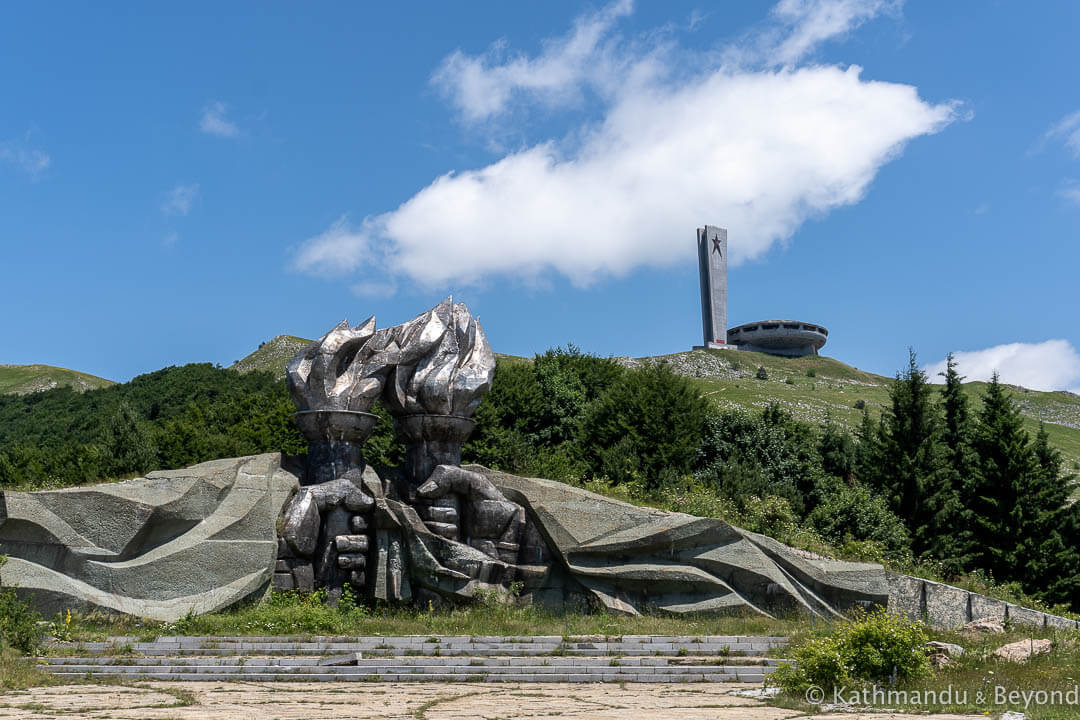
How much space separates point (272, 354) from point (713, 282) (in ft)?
136

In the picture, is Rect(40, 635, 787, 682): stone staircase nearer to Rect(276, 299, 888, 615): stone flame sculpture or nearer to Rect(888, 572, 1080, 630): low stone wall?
Rect(276, 299, 888, 615): stone flame sculpture

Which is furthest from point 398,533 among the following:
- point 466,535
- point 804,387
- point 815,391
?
point 804,387

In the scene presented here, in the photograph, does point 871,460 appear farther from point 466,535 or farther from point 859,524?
point 466,535

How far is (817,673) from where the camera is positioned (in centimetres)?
995

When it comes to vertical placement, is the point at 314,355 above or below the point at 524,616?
above

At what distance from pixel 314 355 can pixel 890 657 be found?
12231mm

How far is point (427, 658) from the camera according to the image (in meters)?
13.5

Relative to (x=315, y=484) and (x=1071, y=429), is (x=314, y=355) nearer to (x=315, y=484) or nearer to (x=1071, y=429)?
(x=315, y=484)

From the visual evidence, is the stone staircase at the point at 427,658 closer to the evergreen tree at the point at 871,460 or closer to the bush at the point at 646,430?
the bush at the point at 646,430

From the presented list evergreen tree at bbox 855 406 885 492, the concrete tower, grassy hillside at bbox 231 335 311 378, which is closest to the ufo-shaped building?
the concrete tower

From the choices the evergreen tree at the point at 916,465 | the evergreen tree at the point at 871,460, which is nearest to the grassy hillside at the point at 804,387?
the evergreen tree at the point at 871,460

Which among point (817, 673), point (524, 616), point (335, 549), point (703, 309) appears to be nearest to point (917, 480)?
point (524, 616)

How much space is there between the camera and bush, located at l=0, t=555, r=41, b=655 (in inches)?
517

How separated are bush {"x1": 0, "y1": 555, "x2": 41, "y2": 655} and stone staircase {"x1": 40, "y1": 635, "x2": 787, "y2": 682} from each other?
0.27m
